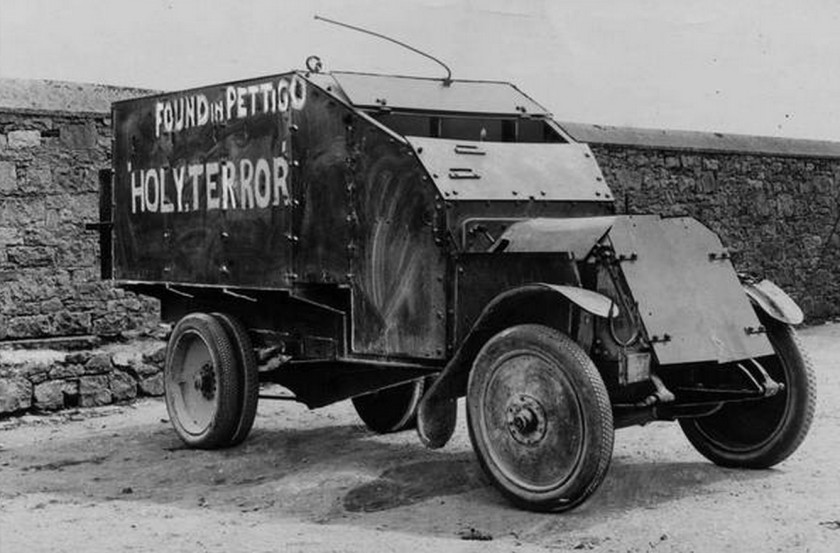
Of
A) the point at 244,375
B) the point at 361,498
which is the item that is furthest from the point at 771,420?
the point at 244,375

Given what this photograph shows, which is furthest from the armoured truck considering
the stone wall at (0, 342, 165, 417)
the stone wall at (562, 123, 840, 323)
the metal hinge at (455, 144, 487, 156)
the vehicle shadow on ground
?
the stone wall at (562, 123, 840, 323)

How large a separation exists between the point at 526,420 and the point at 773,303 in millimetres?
1660

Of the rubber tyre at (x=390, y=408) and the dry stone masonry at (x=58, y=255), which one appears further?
the dry stone masonry at (x=58, y=255)

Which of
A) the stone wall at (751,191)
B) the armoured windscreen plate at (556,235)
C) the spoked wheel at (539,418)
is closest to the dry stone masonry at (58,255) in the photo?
the armoured windscreen plate at (556,235)

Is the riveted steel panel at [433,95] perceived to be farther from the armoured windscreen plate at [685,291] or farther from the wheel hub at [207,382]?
the wheel hub at [207,382]

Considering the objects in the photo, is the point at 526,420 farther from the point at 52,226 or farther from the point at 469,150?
the point at 52,226

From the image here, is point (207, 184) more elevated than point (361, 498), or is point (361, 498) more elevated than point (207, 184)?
point (207, 184)

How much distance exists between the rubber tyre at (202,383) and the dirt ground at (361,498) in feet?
0.51

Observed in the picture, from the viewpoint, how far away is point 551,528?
5598 mm

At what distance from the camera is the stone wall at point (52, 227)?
379 inches

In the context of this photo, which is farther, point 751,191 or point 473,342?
point 751,191

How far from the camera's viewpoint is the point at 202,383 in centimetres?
807

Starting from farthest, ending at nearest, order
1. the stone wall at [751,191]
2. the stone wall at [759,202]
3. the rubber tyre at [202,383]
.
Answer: the stone wall at [759,202], the stone wall at [751,191], the rubber tyre at [202,383]

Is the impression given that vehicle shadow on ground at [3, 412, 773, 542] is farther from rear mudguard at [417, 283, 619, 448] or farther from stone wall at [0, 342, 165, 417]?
stone wall at [0, 342, 165, 417]
